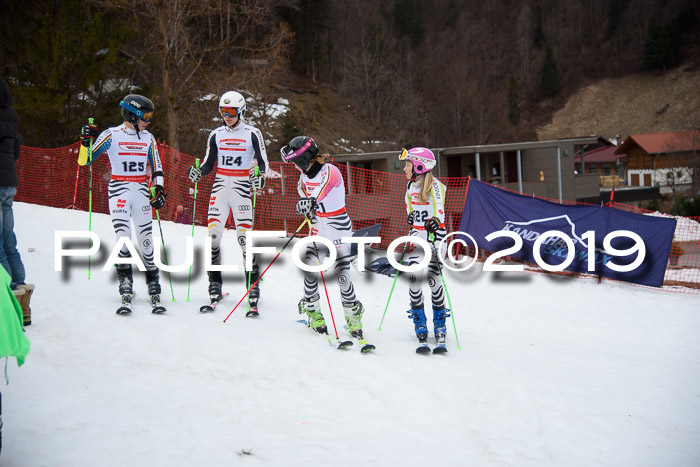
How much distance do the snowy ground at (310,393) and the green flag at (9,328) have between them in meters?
0.75

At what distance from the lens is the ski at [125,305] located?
6.55 meters

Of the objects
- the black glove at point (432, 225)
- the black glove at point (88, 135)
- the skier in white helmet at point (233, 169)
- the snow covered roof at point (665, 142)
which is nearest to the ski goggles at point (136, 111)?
the black glove at point (88, 135)

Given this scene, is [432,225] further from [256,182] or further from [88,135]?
[88,135]

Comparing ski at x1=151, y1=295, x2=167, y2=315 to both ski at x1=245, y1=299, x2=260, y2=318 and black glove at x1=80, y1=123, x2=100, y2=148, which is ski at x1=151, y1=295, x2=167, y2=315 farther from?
black glove at x1=80, y1=123, x2=100, y2=148

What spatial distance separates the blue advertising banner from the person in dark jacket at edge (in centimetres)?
892

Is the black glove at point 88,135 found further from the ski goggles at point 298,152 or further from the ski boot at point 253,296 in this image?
the ski boot at point 253,296

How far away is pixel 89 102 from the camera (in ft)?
69.9

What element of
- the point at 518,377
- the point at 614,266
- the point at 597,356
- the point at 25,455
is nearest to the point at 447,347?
the point at 518,377

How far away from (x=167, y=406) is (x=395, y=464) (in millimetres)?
1782

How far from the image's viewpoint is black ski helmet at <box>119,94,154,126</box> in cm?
675

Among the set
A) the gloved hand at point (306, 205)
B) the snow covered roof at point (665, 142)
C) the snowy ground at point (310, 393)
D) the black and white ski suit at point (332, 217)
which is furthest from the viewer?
the snow covered roof at point (665, 142)

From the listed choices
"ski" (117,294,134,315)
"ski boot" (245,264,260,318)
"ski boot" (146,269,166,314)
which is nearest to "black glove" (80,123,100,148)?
"ski boot" (146,269,166,314)

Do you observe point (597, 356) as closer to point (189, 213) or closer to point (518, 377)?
point (518, 377)

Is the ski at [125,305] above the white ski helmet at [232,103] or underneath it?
underneath
